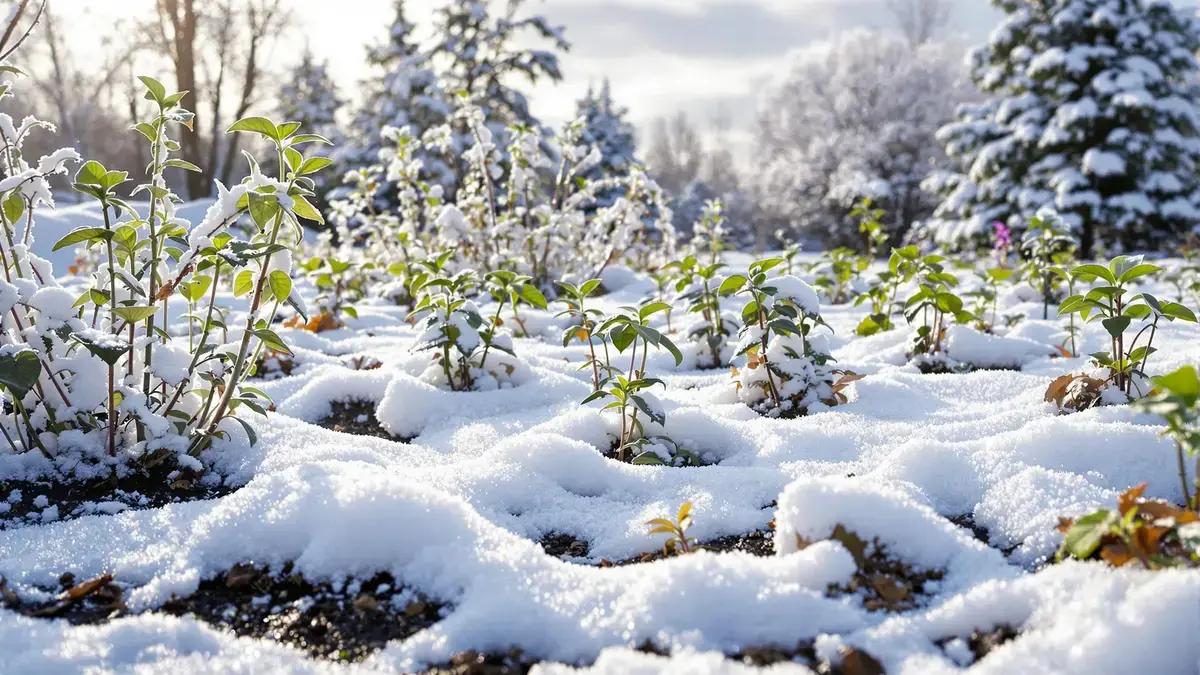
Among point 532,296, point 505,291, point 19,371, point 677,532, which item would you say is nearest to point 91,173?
point 19,371

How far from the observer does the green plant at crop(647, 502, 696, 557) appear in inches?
59.7

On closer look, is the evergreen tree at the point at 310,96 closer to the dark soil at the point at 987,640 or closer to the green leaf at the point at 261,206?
the green leaf at the point at 261,206

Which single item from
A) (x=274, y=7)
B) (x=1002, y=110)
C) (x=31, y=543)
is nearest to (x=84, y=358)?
(x=31, y=543)

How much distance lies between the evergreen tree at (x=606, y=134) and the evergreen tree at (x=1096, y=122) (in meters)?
12.2

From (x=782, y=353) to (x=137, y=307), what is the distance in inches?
77.3

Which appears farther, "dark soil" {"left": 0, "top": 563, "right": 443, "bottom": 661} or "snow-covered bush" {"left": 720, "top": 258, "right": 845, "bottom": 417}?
"snow-covered bush" {"left": 720, "top": 258, "right": 845, "bottom": 417}

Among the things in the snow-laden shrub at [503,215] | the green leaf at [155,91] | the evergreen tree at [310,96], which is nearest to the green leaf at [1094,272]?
the green leaf at [155,91]

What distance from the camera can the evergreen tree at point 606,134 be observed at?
24.5 metres

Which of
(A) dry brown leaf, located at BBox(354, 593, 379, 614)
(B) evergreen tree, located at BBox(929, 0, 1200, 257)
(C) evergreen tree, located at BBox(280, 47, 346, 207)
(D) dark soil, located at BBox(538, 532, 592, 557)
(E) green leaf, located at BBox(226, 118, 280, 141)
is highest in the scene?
(C) evergreen tree, located at BBox(280, 47, 346, 207)

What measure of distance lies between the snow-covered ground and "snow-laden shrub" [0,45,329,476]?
0.69 feet

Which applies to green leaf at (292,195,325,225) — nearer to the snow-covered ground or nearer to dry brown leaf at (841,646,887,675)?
the snow-covered ground

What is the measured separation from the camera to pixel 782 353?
271cm

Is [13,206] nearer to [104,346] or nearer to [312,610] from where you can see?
[104,346]

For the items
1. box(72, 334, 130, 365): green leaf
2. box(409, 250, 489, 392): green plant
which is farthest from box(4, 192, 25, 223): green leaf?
box(409, 250, 489, 392): green plant
